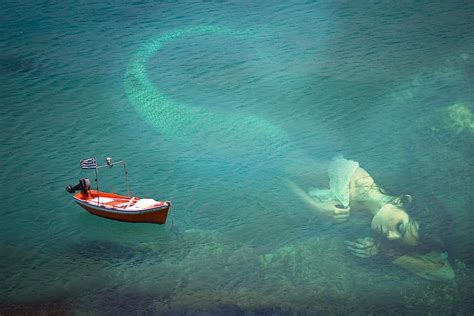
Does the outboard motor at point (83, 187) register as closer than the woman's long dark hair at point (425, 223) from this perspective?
No

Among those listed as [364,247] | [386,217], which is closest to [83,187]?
[364,247]

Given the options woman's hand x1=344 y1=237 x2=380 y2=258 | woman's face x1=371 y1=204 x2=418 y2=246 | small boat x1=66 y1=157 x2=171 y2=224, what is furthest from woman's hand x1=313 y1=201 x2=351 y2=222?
small boat x1=66 y1=157 x2=171 y2=224

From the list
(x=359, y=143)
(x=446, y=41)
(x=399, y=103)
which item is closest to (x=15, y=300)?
(x=359, y=143)

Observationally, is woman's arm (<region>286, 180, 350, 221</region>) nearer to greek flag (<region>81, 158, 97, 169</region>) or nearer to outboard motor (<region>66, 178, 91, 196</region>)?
greek flag (<region>81, 158, 97, 169</region>)

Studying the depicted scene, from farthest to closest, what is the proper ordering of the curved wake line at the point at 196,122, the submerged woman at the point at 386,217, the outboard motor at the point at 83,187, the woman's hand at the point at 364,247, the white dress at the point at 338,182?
the curved wake line at the point at 196,122 → the white dress at the point at 338,182 → the outboard motor at the point at 83,187 → the woman's hand at the point at 364,247 → the submerged woman at the point at 386,217

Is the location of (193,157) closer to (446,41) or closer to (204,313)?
(204,313)

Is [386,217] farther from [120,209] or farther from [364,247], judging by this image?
[120,209]

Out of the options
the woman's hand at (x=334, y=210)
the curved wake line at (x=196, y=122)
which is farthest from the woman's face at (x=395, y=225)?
the curved wake line at (x=196, y=122)

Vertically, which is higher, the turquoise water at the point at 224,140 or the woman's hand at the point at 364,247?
the turquoise water at the point at 224,140

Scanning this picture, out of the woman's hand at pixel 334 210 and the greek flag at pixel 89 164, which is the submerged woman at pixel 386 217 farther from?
the greek flag at pixel 89 164
